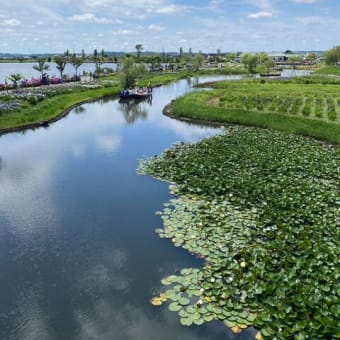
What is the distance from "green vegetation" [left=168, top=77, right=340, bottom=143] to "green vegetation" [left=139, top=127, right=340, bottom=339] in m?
5.00

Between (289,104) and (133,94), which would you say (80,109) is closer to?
(133,94)

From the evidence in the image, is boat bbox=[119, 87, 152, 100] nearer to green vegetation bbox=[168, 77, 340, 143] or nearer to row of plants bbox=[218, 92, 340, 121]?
green vegetation bbox=[168, 77, 340, 143]

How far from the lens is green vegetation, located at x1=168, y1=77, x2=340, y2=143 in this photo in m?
23.6

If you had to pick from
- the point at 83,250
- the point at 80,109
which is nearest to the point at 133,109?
the point at 80,109

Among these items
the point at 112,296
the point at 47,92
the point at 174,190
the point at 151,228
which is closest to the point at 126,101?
the point at 47,92

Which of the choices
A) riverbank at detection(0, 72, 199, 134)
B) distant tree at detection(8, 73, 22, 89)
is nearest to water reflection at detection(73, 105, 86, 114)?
riverbank at detection(0, 72, 199, 134)

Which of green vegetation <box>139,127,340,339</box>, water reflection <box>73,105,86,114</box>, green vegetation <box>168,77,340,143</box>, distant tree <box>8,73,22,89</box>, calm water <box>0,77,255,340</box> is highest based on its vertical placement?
distant tree <box>8,73,22,89</box>

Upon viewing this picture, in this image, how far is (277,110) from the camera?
28531mm

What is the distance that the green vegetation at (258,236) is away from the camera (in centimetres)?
787

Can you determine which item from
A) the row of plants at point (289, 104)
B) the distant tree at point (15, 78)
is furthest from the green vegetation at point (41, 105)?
the row of plants at point (289, 104)

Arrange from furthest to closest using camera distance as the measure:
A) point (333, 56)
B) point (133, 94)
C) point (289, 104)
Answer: point (333, 56) → point (133, 94) → point (289, 104)

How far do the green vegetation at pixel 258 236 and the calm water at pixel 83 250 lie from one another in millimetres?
534

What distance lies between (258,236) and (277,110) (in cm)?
1951

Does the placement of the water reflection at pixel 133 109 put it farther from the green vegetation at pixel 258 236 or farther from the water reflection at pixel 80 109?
the green vegetation at pixel 258 236
